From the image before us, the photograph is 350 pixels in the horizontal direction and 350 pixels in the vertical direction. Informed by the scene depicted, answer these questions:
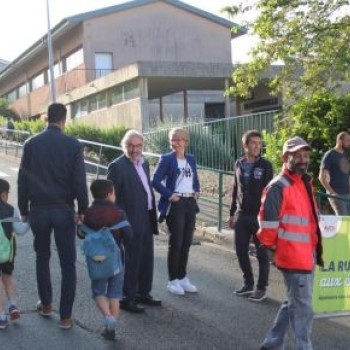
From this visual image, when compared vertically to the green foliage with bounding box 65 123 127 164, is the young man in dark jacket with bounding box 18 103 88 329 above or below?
below

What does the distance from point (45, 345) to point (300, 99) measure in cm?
742

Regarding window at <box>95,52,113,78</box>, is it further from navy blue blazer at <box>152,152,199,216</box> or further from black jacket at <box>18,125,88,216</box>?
black jacket at <box>18,125,88,216</box>

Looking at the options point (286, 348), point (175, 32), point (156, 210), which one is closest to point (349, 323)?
point (286, 348)

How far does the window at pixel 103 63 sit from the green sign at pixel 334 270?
28977 millimetres

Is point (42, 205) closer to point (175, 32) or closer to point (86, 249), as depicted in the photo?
point (86, 249)

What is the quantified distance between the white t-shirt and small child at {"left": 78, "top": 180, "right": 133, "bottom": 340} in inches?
58.9

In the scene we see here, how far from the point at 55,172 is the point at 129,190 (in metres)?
0.97

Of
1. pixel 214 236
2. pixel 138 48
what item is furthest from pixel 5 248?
pixel 138 48

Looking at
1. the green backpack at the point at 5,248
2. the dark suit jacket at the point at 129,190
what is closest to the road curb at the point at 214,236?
the dark suit jacket at the point at 129,190

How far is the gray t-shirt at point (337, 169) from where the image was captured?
352 inches

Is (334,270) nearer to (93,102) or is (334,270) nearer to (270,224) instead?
(270,224)

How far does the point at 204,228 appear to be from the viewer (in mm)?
10898

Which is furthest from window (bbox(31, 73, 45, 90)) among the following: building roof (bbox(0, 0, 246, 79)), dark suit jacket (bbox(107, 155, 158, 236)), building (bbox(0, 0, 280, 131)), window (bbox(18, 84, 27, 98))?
dark suit jacket (bbox(107, 155, 158, 236))

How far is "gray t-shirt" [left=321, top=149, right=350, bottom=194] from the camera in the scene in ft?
29.3
